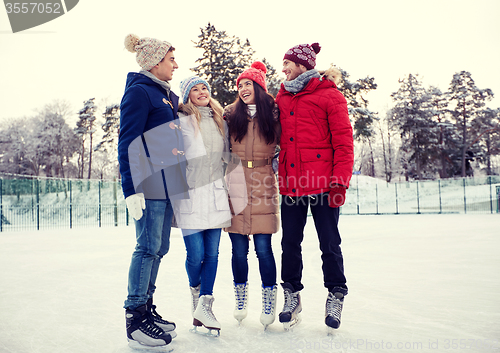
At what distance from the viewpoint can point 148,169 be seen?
2281 mm

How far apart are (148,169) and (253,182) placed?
2.24 ft

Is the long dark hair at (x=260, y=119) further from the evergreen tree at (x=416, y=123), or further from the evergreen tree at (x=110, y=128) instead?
the evergreen tree at (x=416, y=123)

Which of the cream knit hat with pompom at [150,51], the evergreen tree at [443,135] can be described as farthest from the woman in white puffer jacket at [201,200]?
the evergreen tree at [443,135]

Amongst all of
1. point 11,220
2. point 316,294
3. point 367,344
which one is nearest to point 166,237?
point 367,344

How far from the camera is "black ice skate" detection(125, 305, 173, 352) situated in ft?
7.13

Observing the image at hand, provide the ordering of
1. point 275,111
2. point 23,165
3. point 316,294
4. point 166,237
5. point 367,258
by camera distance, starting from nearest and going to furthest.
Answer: point 166,237, point 275,111, point 316,294, point 367,258, point 23,165

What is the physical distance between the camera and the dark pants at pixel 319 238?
8.09 feet

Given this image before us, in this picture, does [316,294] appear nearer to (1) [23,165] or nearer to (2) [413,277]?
(2) [413,277]

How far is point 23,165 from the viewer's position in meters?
31.7

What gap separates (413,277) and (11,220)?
1449 cm

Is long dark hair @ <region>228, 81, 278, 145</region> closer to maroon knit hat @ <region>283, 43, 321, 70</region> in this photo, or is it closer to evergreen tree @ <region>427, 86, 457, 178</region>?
maroon knit hat @ <region>283, 43, 321, 70</region>

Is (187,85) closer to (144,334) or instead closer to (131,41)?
(131,41)

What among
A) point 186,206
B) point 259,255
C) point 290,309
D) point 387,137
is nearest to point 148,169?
point 186,206

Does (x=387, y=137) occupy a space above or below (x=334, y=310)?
above
